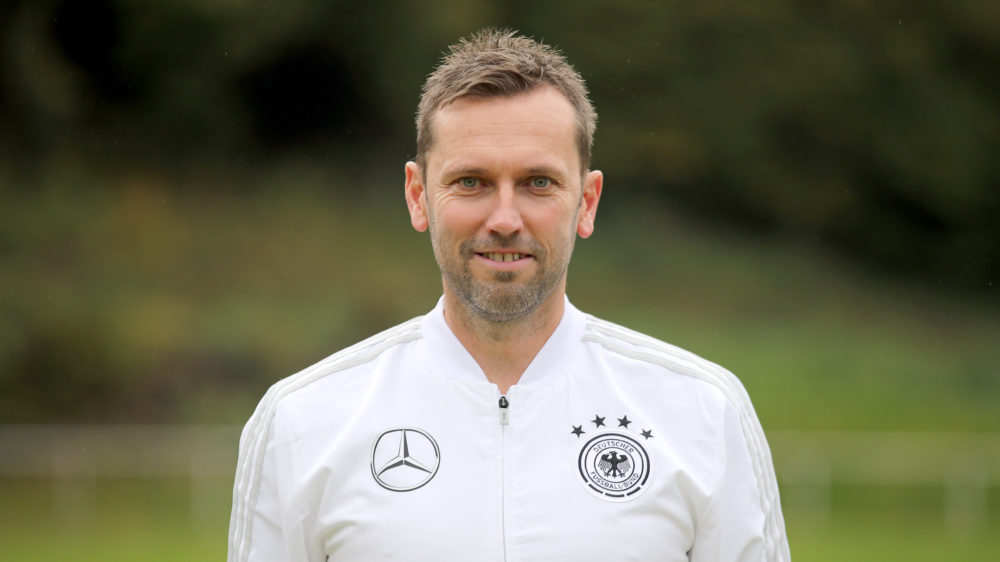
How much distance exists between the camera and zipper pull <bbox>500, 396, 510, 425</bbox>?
2.89m

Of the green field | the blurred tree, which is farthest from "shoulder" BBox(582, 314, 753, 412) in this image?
the blurred tree

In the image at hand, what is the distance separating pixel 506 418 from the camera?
9.50 feet

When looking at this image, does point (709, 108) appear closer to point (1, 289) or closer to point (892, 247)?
point (892, 247)

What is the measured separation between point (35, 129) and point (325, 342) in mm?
6135

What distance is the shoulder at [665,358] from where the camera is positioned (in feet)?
9.60

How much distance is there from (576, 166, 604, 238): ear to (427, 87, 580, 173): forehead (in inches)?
4.0

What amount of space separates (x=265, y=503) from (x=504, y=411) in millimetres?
557

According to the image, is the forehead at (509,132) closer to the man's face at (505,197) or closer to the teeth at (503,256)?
the man's face at (505,197)

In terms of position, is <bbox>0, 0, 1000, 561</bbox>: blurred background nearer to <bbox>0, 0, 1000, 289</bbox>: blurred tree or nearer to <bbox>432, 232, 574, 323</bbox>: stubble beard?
<bbox>0, 0, 1000, 289</bbox>: blurred tree

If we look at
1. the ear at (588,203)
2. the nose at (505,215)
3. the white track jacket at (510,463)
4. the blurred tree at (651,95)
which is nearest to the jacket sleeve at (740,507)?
the white track jacket at (510,463)

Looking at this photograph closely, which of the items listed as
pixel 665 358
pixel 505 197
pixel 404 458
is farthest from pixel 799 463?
pixel 505 197

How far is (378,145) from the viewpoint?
2269cm

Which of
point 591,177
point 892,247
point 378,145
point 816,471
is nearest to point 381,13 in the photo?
point 378,145

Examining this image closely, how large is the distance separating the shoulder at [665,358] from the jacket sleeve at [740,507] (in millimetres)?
57
